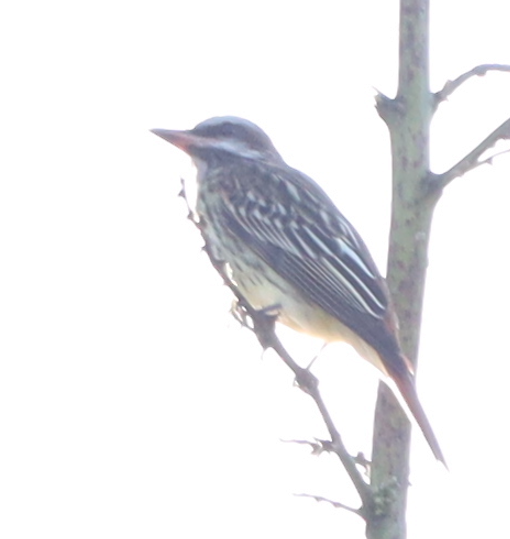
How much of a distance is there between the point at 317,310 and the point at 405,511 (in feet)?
7.86

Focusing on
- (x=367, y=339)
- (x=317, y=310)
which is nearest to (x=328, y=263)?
(x=317, y=310)

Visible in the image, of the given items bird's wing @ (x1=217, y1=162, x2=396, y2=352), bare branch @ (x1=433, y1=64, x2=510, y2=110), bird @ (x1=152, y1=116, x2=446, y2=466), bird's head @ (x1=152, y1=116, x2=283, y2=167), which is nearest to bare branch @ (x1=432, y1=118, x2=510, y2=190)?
bare branch @ (x1=433, y1=64, x2=510, y2=110)

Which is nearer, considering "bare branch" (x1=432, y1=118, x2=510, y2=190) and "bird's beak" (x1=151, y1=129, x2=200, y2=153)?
"bare branch" (x1=432, y1=118, x2=510, y2=190)

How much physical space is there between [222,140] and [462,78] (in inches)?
121

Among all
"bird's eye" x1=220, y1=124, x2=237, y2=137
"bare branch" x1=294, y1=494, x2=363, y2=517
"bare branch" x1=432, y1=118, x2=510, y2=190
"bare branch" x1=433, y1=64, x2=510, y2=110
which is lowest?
"bare branch" x1=294, y1=494, x2=363, y2=517

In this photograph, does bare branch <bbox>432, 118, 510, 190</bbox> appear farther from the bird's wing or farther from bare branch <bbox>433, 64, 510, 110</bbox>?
the bird's wing

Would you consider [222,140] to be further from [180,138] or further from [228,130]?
[180,138]

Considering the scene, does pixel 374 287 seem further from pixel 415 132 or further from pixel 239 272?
pixel 415 132

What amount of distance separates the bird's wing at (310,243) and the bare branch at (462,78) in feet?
4.44

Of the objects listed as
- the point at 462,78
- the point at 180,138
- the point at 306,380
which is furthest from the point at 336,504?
the point at 180,138

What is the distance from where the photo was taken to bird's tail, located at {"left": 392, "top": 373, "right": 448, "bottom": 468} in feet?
17.7

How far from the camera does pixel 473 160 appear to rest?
5.07 meters

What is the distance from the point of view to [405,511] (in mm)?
4480

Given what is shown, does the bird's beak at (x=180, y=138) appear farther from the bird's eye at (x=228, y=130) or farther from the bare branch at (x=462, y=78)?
the bare branch at (x=462, y=78)
